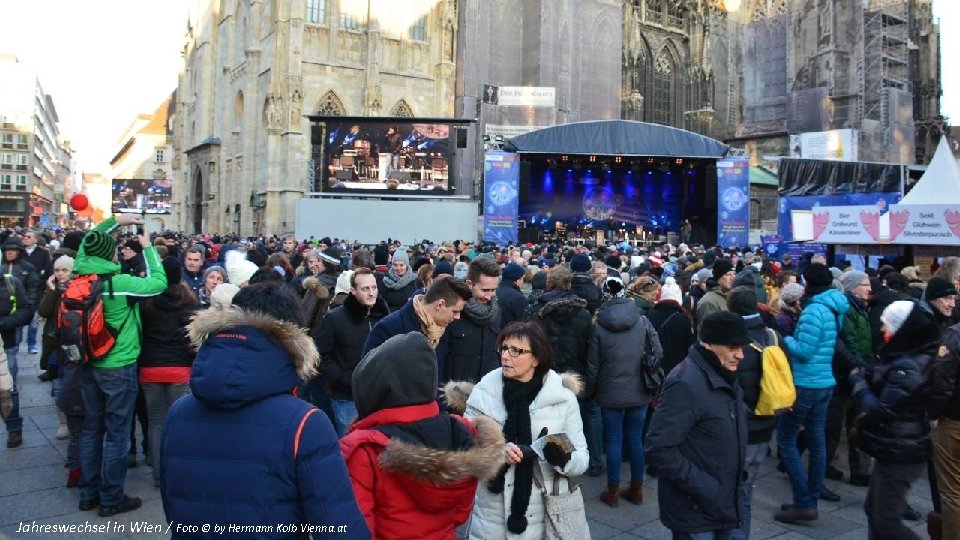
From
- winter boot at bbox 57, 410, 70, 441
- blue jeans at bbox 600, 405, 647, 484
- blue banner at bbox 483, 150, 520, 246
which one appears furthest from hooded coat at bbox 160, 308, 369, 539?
blue banner at bbox 483, 150, 520, 246

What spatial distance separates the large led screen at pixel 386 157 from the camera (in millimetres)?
28141

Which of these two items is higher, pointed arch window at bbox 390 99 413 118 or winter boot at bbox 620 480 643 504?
pointed arch window at bbox 390 99 413 118

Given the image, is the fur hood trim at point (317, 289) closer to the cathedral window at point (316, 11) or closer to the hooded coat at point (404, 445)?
the hooded coat at point (404, 445)

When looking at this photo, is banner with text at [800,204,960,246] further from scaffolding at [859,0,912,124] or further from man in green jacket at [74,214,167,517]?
scaffolding at [859,0,912,124]

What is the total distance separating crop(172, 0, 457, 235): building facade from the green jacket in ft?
80.3

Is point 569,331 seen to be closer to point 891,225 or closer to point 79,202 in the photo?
point 79,202

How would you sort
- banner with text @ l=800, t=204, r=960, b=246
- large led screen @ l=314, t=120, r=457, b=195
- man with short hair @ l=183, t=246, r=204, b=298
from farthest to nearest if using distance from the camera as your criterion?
large led screen @ l=314, t=120, r=457, b=195, banner with text @ l=800, t=204, r=960, b=246, man with short hair @ l=183, t=246, r=204, b=298

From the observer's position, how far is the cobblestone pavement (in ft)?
16.5

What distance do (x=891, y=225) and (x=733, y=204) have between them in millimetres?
16089

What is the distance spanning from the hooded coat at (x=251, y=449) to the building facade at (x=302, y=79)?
27783 mm

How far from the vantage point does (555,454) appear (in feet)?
10.3

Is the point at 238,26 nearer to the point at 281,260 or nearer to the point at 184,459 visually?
the point at 281,260

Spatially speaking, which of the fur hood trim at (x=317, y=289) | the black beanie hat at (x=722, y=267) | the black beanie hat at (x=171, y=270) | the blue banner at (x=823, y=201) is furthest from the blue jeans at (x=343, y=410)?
the blue banner at (x=823, y=201)

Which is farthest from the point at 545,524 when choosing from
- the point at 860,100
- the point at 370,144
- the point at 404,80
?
the point at 860,100
